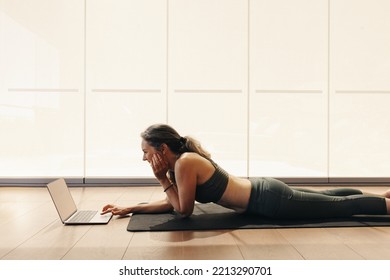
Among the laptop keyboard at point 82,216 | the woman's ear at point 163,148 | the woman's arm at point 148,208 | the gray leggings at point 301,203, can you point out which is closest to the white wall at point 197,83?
the laptop keyboard at point 82,216

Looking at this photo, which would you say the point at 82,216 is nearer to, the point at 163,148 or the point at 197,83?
the point at 163,148

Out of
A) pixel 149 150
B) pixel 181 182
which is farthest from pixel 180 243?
pixel 149 150

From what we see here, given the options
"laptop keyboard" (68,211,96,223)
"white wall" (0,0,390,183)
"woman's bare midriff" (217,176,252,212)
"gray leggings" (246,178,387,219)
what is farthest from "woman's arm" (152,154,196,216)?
"white wall" (0,0,390,183)

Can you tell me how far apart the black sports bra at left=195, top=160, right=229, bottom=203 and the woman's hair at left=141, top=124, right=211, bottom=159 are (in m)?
0.17

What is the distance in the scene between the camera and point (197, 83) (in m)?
4.18

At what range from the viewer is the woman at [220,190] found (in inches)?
83.0

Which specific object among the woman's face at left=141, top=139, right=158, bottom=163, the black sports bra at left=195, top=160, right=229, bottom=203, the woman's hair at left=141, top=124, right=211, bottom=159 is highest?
the woman's hair at left=141, top=124, right=211, bottom=159

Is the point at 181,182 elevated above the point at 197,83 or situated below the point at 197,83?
below

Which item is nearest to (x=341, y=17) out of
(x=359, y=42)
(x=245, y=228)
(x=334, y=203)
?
(x=359, y=42)

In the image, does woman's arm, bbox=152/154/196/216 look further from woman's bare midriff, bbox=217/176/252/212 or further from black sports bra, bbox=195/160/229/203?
woman's bare midriff, bbox=217/176/252/212

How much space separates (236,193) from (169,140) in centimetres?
55

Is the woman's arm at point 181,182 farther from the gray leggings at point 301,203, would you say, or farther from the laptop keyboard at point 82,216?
the laptop keyboard at point 82,216

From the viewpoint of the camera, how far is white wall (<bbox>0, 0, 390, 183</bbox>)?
410 centimetres

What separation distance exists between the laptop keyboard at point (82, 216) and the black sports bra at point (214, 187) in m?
0.84
